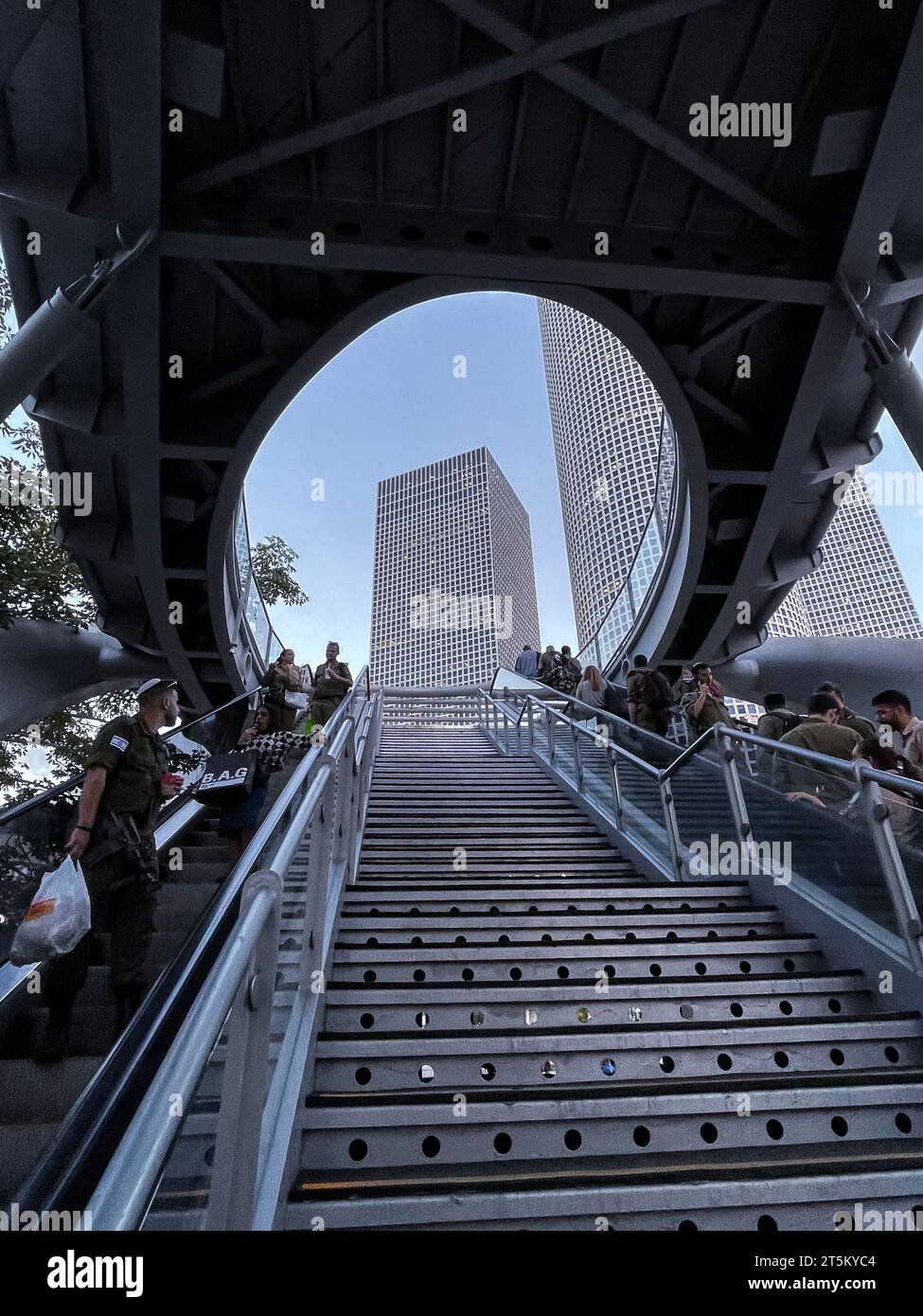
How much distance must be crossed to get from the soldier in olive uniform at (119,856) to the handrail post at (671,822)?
3500 mm

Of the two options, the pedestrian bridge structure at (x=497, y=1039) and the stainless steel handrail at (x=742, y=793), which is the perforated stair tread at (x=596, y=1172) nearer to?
the pedestrian bridge structure at (x=497, y=1039)

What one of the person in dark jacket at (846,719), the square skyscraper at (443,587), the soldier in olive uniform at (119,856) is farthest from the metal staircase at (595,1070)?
the square skyscraper at (443,587)

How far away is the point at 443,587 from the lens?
11381 cm

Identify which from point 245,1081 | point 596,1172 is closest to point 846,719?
point 596,1172

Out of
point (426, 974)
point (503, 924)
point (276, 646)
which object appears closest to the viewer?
point (426, 974)

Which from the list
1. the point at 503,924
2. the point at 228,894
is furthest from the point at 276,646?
the point at 228,894

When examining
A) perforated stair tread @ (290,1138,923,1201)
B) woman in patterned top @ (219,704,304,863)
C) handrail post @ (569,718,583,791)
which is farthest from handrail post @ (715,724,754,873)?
woman in patterned top @ (219,704,304,863)

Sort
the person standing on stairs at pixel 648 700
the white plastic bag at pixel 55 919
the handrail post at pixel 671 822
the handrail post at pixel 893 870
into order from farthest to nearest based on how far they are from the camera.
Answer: the person standing on stairs at pixel 648 700, the handrail post at pixel 671 822, the handrail post at pixel 893 870, the white plastic bag at pixel 55 919

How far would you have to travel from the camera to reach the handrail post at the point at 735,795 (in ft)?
15.1

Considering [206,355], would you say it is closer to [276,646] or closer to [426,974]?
[426,974]

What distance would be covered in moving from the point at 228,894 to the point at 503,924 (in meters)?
2.05

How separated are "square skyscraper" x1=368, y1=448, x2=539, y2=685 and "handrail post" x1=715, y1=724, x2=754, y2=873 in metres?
97.4

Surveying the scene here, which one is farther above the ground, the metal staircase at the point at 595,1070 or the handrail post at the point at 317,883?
the handrail post at the point at 317,883
